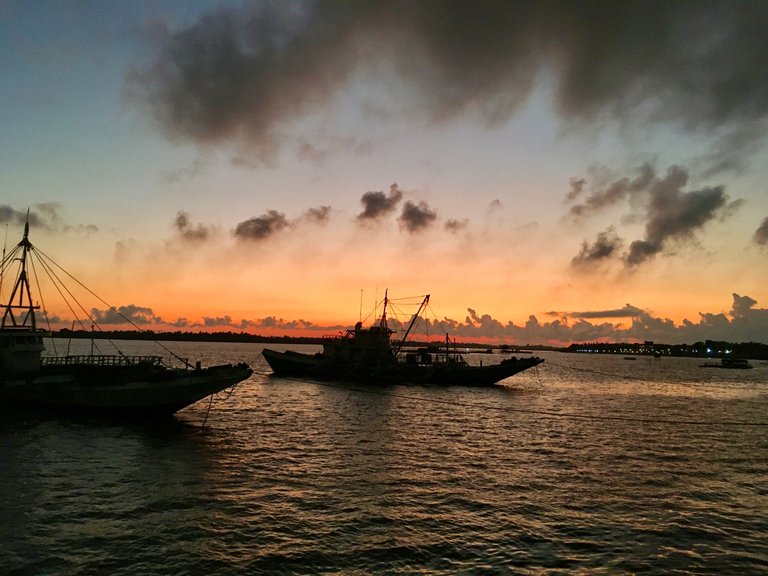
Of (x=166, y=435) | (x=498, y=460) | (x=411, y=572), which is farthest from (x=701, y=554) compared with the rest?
(x=166, y=435)

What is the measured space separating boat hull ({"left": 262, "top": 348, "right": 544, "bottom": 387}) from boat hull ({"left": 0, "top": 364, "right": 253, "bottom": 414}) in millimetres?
39775

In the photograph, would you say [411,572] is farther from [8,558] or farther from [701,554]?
[8,558]

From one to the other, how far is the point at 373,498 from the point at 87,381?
91.8 feet

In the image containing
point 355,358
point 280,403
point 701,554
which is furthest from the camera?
A: point 355,358

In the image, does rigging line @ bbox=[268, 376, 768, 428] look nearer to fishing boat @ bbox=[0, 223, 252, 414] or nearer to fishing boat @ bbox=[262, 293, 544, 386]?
fishing boat @ bbox=[262, 293, 544, 386]

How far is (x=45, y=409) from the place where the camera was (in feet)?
128

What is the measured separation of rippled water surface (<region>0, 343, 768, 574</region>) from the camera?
48.3 feet

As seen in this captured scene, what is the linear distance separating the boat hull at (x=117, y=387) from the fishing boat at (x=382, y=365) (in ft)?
127

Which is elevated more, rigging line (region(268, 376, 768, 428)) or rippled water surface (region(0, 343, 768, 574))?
rippled water surface (region(0, 343, 768, 574))

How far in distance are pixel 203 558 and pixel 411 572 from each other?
6.01 meters

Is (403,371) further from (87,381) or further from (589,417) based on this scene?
(87,381)

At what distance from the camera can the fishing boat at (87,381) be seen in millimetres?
→ 36562

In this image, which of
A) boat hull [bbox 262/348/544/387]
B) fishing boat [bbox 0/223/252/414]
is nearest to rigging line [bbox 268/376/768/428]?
boat hull [bbox 262/348/544/387]

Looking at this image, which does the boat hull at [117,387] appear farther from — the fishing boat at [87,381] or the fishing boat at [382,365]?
the fishing boat at [382,365]
